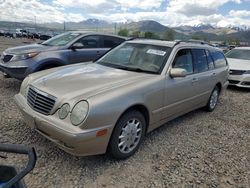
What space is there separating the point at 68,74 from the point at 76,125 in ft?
3.99

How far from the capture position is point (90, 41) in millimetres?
7090

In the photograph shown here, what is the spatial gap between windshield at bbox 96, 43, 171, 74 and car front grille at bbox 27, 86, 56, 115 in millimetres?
1410

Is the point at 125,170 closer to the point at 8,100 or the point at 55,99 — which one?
the point at 55,99

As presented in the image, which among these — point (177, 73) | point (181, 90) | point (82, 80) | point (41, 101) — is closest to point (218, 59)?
point (181, 90)

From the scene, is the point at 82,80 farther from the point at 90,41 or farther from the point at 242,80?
the point at 242,80

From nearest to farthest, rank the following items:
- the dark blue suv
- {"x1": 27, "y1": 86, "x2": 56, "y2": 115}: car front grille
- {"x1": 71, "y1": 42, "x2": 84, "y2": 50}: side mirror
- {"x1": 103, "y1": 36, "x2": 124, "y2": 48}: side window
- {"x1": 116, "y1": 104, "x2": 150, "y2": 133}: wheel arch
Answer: {"x1": 27, "y1": 86, "x2": 56, "y2": 115}: car front grille, {"x1": 116, "y1": 104, "x2": 150, "y2": 133}: wheel arch, the dark blue suv, {"x1": 71, "y1": 42, "x2": 84, "y2": 50}: side mirror, {"x1": 103, "y1": 36, "x2": 124, "y2": 48}: side window

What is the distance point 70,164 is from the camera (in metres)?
3.19

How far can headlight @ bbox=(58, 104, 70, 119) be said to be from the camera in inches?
114

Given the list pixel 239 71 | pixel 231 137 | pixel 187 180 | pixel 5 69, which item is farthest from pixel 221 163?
pixel 239 71

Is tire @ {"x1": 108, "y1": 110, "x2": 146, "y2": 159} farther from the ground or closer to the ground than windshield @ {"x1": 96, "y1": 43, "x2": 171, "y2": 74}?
closer to the ground

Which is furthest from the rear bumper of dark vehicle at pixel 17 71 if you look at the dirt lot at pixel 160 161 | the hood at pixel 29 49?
the dirt lot at pixel 160 161

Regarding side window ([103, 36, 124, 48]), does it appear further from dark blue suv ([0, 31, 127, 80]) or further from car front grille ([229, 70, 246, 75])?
car front grille ([229, 70, 246, 75])

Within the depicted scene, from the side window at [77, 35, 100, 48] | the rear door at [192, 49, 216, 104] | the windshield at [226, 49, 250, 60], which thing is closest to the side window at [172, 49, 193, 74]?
the rear door at [192, 49, 216, 104]

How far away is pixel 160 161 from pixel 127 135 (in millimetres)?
613
